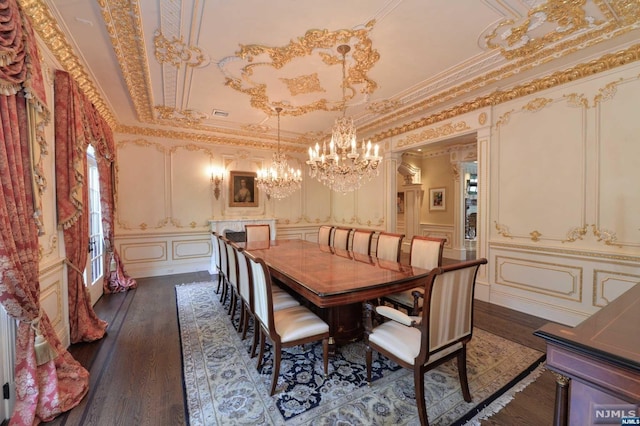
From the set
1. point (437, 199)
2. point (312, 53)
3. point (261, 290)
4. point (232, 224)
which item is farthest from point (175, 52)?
point (437, 199)

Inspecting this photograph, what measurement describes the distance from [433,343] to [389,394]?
24.1 inches

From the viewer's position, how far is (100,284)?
401cm

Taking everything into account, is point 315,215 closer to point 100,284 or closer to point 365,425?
point 100,284

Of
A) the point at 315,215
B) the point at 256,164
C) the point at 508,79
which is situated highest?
the point at 508,79

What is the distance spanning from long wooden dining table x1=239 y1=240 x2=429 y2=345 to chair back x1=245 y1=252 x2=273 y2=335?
0.30 metres

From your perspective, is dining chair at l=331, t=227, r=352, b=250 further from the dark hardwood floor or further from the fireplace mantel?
the fireplace mantel

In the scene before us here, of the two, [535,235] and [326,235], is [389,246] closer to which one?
[326,235]

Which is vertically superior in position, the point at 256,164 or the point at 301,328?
the point at 256,164

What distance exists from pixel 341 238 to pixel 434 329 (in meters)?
2.73

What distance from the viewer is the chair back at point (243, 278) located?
235cm

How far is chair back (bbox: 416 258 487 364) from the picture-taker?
1.53m

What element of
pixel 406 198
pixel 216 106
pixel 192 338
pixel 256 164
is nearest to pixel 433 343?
pixel 192 338

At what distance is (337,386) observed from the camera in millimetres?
1977

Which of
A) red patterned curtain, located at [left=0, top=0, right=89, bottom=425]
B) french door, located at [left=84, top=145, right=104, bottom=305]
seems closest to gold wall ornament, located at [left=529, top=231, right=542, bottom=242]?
red patterned curtain, located at [left=0, top=0, right=89, bottom=425]
